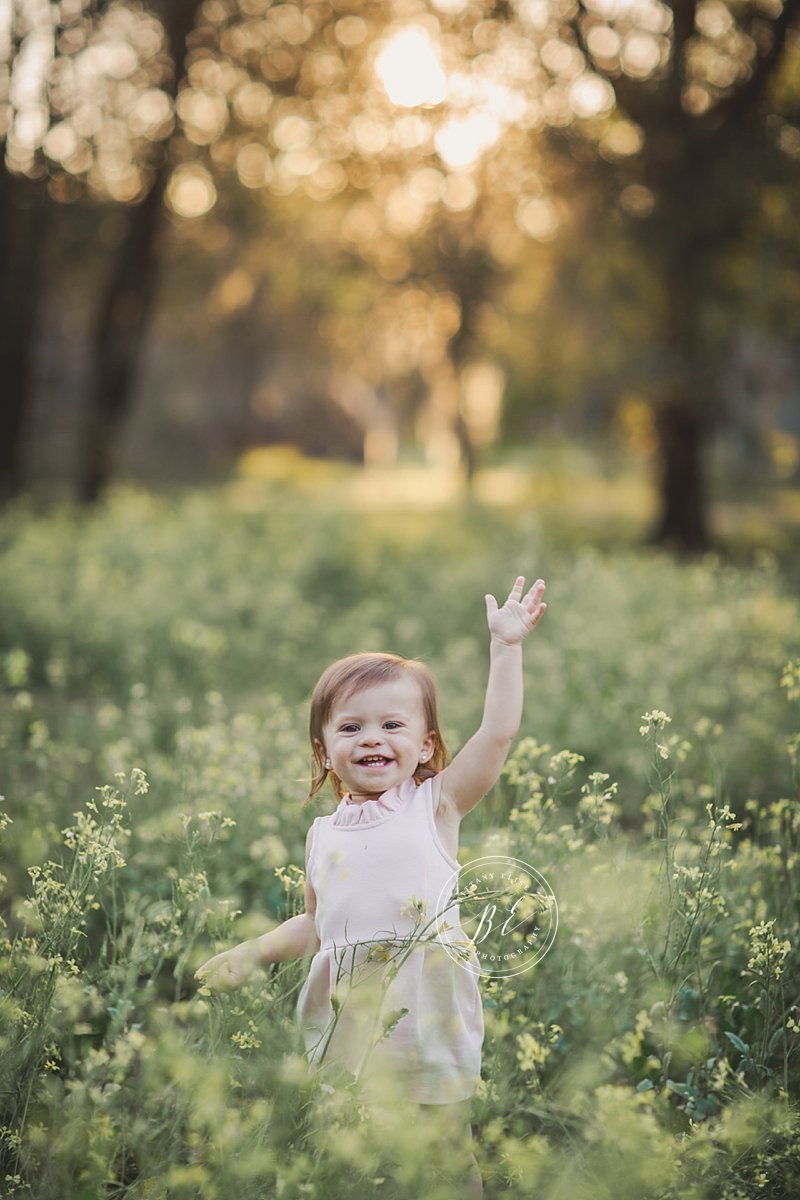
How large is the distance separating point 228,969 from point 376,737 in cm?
66

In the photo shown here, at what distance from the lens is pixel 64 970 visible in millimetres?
2594

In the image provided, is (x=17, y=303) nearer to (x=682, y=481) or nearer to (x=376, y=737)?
(x=682, y=481)

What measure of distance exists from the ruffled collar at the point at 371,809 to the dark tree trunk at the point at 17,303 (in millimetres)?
14554

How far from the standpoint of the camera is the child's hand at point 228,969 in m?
2.53

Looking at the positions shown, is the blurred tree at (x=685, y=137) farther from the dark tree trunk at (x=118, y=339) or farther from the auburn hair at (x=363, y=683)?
the auburn hair at (x=363, y=683)

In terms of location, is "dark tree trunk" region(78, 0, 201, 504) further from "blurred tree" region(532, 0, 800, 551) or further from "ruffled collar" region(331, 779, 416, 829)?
"ruffled collar" region(331, 779, 416, 829)

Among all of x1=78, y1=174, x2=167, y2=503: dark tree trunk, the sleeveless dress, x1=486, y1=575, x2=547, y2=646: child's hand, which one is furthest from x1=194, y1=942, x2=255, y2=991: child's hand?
x1=78, y1=174, x2=167, y2=503: dark tree trunk

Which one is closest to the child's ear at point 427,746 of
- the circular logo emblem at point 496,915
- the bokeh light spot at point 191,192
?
the circular logo emblem at point 496,915

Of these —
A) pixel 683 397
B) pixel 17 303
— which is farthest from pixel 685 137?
pixel 17 303

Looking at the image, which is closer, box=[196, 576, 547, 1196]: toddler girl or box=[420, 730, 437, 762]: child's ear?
box=[196, 576, 547, 1196]: toddler girl

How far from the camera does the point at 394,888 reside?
255 cm

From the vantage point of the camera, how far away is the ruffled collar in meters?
2.67

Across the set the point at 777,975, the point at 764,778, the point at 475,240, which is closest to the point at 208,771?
the point at 777,975

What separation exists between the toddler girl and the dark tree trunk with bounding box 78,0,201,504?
14485mm
